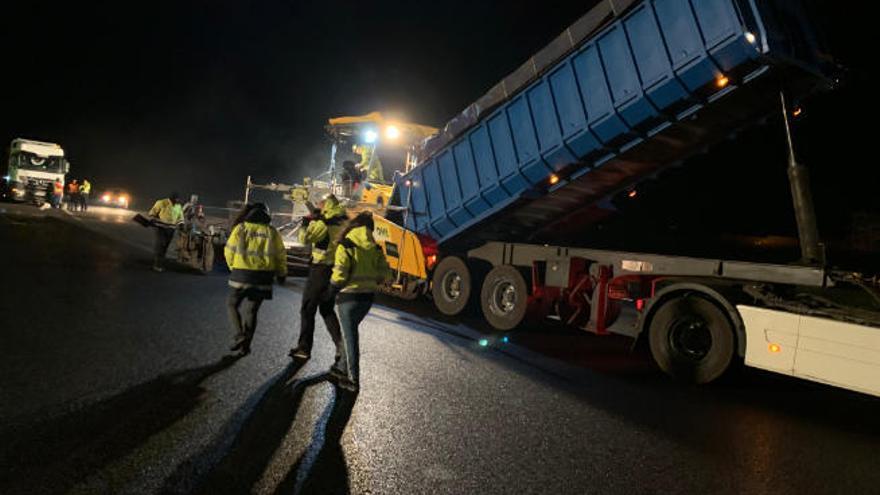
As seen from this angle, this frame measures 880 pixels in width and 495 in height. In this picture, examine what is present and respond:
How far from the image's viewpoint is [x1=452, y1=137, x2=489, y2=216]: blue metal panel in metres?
9.11

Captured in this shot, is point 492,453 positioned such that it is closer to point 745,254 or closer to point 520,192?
point 520,192

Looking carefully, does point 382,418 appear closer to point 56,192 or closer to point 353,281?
point 353,281

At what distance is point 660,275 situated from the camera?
283 inches

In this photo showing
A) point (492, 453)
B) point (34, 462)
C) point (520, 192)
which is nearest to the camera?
point (34, 462)

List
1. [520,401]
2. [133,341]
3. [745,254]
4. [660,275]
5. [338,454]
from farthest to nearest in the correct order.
→ [745,254]
[660,275]
[133,341]
[520,401]
[338,454]

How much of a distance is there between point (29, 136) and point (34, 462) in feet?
258

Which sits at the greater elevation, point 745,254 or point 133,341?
point 745,254

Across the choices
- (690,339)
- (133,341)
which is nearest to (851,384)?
(690,339)

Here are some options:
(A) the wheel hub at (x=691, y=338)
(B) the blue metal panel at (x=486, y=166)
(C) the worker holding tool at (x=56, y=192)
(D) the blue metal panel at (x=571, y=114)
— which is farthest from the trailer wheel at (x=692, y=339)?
(C) the worker holding tool at (x=56, y=192)

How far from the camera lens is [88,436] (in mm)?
3617

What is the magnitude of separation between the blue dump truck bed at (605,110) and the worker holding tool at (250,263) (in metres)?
3.81

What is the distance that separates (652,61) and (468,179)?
340 cm

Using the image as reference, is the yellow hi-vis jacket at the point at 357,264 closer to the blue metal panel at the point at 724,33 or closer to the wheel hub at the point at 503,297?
the blue metal panel at the point at 724,33

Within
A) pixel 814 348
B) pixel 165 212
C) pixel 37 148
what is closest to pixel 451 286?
pixel 814 348
